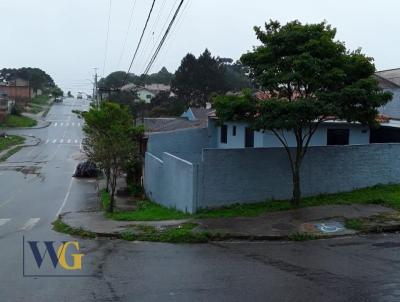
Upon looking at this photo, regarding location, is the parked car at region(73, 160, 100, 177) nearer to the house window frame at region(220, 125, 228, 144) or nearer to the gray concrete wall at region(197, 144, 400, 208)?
the house window frame at region(220, 125, 228, 144)

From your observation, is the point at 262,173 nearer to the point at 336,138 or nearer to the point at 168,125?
the point at 336,138

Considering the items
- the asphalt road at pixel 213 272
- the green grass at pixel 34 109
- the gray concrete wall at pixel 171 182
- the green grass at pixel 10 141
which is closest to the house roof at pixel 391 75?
the gray concrete wall at pixel 171 182

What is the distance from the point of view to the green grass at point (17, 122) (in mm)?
92500

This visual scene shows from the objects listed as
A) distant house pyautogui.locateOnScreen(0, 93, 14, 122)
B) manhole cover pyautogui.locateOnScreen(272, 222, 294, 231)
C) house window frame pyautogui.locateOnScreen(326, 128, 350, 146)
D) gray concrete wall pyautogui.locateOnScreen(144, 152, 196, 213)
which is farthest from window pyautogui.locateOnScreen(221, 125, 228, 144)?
distant house pyautogui.locateOnScreen(0, 93, 14, 122)

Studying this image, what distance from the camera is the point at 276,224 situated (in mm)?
13492

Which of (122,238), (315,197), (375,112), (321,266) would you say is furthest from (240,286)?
(315,197)

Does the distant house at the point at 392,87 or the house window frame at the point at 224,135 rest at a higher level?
the distant house at the point at 392,87

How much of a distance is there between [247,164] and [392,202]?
434 centimetres

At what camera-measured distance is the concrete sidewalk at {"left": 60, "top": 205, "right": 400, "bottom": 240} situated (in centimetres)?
1261

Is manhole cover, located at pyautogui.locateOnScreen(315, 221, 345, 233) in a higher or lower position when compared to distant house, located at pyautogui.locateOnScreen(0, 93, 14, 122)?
lower

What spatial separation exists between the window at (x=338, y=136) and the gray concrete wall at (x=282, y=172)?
4.94 meters

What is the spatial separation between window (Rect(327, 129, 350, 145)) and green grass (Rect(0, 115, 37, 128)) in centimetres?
7742

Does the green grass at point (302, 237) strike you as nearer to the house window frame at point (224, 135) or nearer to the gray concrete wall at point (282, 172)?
the gray concrete wall at point (282, 172)

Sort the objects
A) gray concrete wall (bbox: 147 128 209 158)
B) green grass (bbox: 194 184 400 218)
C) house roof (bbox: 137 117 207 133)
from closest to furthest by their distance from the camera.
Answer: green grass (bbox: 194 184 400 218), gray concrete wall (bbox: 147 128 209 158), house roof (bbox: 137 117 207 133)
